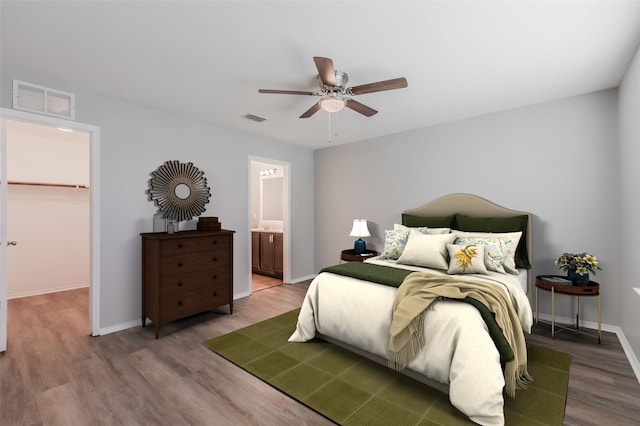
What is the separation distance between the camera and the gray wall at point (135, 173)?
3.10m

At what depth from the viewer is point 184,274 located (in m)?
3.24

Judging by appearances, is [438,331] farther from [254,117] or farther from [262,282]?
[262,282]

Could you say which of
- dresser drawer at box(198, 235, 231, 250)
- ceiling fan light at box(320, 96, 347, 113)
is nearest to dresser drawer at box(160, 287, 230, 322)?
dresser drawer at box(198, 235, 231, 250)

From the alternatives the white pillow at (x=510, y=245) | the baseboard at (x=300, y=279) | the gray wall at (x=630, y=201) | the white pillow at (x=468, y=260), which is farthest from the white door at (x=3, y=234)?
the gray wall at (x=630, y=201)

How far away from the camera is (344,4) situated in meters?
1.76

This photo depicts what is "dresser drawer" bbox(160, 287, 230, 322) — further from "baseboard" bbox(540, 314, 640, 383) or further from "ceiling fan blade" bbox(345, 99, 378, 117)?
"baseboard" bbox(540, 314, 640, 383)

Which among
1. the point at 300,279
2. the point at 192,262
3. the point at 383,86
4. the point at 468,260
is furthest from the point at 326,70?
the point at 300,279

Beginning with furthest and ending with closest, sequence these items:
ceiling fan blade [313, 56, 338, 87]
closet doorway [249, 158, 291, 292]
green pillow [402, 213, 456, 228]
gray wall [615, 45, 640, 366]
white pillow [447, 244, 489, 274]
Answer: closet doorway [249, 158, 291, 292], green pillow [402, 213, 456, 228], white pillow [447, 244, 489, 274], gray wall [615, 45, 640, 366], ceiling fan blade [313, 56, 338, 87]

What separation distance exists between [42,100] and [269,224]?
414 cm

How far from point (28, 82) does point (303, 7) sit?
8.86 feet

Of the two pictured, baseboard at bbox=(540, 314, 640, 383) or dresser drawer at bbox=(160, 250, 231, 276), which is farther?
dresser drawer at bbox=(160, 250, 231, 276)

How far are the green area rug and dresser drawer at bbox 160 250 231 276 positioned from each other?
848mm

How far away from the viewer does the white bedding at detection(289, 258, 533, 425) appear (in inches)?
69.0

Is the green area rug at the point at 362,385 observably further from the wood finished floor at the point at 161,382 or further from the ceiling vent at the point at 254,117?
the ceiling vent at the point at 254,117
